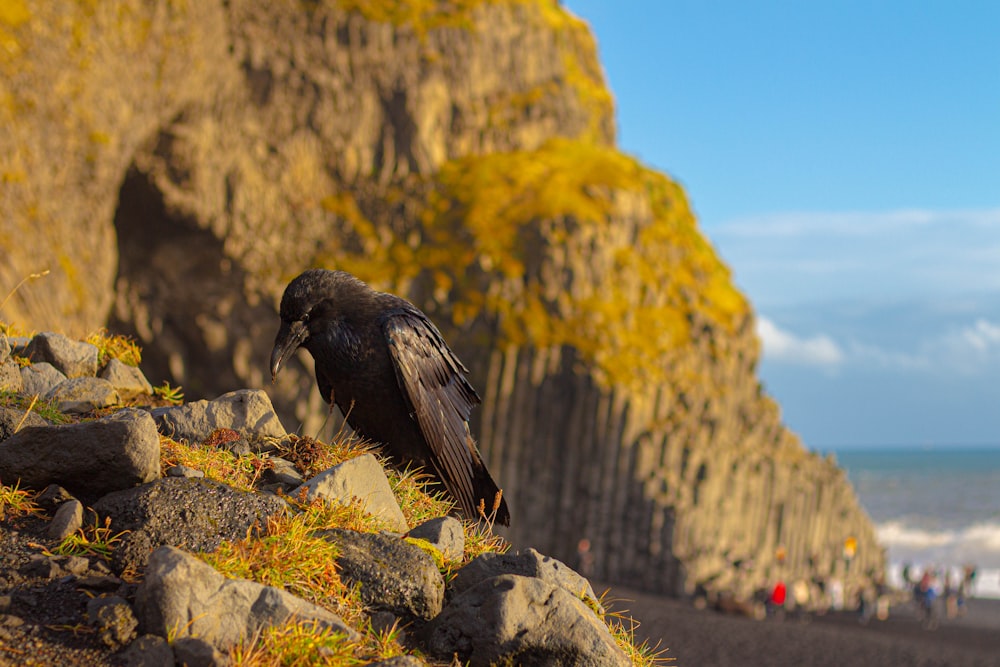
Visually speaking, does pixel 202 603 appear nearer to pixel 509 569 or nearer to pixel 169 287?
pixel 509 569

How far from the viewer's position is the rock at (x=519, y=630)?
5.37 meters

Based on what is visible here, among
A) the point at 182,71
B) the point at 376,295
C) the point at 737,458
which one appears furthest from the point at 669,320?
the point at 376,295

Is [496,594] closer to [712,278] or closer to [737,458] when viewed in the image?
[737,458]

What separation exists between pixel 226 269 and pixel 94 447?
34.8 m

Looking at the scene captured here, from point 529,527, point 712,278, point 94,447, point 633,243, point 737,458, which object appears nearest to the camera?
point 94,447

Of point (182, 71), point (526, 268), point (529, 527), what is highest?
point (182, 71)

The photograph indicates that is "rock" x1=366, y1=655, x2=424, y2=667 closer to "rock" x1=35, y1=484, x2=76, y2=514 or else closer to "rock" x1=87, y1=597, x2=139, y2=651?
"rock" x1=87, y1=597, x2=139, y2=651

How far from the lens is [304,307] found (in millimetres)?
7371

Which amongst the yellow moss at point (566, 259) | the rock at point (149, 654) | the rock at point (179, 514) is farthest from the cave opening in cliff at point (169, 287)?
the rock at point (149, 654)

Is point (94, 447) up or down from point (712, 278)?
down

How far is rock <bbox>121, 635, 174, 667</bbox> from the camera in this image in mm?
4508

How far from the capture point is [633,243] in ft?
127

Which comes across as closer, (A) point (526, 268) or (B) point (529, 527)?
(B) point (529, 527)

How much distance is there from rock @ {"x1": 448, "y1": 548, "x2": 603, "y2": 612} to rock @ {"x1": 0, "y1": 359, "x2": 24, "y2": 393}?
12.9ft
